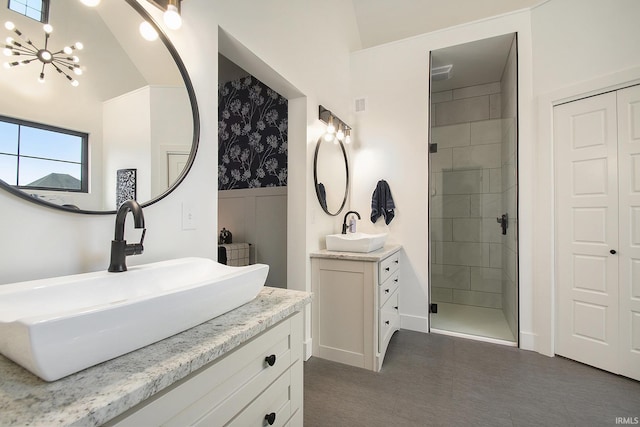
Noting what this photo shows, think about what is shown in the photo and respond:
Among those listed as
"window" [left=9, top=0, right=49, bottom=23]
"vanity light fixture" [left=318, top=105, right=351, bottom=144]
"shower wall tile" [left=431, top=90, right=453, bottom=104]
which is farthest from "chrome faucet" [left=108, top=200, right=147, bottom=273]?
"shower wall tile" [left=431, top=90, right=453, bottom=104]

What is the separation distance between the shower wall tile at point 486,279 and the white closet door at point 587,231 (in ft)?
3.42

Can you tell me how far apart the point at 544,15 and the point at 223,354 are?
347 centimetres

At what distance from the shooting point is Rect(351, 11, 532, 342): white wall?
9.48 feet

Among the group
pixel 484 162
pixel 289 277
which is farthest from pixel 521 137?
pixel 289 277

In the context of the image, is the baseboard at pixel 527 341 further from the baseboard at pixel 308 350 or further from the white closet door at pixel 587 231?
the baseboard at pixel 308 350

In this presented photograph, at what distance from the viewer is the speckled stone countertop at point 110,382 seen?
44cm

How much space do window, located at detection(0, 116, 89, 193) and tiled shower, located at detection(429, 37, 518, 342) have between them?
10.0ft

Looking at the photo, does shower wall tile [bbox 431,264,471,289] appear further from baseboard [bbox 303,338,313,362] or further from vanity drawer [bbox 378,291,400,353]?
baseboard [bbox 303,338,313,362]

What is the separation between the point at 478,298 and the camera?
11.6 feet

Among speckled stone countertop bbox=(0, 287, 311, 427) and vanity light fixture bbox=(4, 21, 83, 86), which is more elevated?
vanity light fixture bbox=(4, 21, 83, 86)

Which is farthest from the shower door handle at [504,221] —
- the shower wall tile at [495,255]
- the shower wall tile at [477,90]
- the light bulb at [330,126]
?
the light bulb at [330,126]

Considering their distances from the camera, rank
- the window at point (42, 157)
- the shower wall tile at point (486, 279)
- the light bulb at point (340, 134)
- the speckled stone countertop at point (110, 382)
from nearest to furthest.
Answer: the speckled stone countertop at point (110, 382), the window at point (42, 157), the light bulb at point (340, 134), the shower wall tile at point (486, 279)

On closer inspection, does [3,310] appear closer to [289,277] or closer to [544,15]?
[289,277]

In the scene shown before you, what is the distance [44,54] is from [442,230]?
11.8ft
